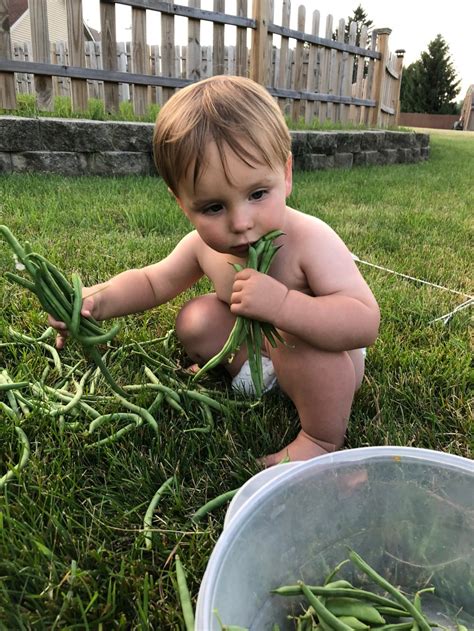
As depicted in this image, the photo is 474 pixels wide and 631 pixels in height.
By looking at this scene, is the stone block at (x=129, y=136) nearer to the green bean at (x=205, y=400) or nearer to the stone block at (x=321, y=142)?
the stone block at (x=321, y=142)

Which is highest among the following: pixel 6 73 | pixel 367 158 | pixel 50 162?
pixel 6 73

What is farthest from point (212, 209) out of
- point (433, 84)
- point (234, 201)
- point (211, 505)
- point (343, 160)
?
point (433, 84)

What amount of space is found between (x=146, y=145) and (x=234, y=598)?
3.82m

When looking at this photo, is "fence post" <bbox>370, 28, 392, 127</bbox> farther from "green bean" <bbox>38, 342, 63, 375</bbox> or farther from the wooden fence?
"green bean" <bbox>38, 342, 63, 375</bbox>

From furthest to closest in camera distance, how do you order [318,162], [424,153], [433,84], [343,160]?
[433,84] → [424,153] → [343,160] → [318,162]

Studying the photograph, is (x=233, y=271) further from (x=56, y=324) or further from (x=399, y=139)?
(x=399, y=139)

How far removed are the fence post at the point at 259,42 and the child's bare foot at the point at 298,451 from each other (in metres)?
5.04

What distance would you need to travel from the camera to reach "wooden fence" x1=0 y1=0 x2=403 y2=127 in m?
4.25

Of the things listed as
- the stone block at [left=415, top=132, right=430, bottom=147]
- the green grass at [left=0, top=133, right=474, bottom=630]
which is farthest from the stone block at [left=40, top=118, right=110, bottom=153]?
the stone block at [left=415, top=132, right=430, bottom=147]

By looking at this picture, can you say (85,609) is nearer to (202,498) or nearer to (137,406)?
(202,498)

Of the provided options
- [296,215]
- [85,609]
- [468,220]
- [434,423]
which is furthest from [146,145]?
[85,609]

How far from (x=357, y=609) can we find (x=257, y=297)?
56 cm

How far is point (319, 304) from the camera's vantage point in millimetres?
1146

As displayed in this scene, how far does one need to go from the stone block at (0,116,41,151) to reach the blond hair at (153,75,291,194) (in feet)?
9.44
